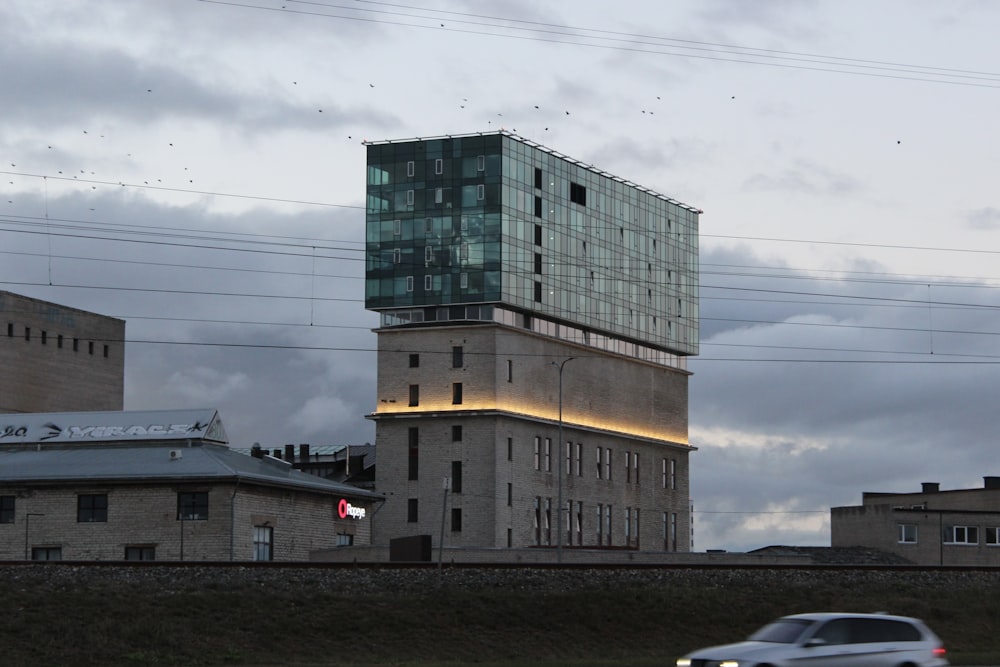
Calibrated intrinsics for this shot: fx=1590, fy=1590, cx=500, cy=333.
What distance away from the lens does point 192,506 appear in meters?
80.0

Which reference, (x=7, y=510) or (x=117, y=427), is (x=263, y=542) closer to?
(x=117, y=427)

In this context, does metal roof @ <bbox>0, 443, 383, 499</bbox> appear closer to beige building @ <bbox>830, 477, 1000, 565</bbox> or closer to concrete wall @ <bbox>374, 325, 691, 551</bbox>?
concrete wall @ <bbox>374, 325, 691, 551</bbox>

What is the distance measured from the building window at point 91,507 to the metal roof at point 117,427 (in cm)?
575

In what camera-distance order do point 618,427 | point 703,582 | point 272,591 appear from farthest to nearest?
point 618,427 → point 703,582 → point 272,591

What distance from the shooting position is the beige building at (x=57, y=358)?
147 metres

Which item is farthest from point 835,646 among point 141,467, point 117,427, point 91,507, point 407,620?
point 117,427

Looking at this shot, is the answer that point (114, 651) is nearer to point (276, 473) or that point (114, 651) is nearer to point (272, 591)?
point (272, 591)

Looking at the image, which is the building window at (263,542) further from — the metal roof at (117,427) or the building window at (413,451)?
the building window at (413,451)

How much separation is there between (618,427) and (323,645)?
8478 centimetres

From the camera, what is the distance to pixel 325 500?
8825cm

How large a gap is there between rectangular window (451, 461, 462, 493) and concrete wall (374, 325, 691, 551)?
14.4 inches

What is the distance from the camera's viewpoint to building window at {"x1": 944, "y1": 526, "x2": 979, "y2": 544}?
390 ft

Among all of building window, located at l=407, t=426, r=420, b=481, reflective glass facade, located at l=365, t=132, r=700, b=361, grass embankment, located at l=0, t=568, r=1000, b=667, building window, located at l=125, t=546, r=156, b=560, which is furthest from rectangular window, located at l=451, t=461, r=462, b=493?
grass embankment, located at l=0, t=568, r=1000, b=667

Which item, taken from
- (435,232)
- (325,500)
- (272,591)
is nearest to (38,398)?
(435,232)
